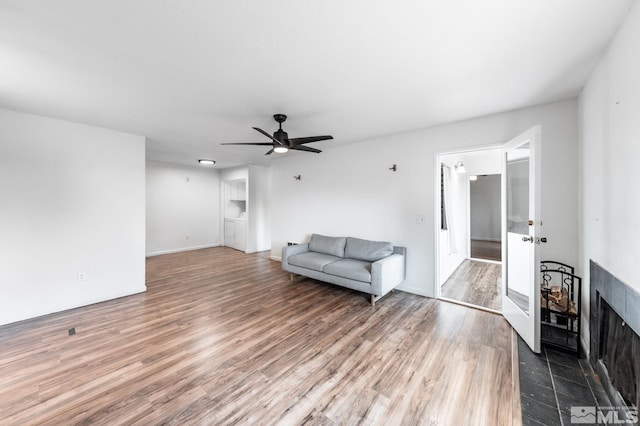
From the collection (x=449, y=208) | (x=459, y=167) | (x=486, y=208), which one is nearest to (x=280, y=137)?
(x=449, y=208)

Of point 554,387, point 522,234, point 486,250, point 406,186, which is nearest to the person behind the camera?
point 554,387

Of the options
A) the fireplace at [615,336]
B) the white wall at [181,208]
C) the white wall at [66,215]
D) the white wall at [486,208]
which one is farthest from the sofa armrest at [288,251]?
the white wall at [486,208]

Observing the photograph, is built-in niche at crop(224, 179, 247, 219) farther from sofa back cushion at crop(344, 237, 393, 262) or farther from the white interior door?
the white interior door

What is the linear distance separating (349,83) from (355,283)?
2517mm

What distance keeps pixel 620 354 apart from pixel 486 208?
764cm

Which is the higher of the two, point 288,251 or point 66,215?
point 66,215

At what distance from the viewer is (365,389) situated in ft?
5.84

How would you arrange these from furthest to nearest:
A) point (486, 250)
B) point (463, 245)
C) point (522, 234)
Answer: point (486, 250) → point (463, 245) → point (522, 234)

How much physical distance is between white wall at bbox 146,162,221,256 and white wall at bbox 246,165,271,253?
1.69m

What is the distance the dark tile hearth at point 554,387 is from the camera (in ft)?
5.17

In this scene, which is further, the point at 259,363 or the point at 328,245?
the point at 328,245

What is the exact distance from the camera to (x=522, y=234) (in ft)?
8.55

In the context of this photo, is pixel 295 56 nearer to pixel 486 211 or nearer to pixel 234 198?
pixel 234 198

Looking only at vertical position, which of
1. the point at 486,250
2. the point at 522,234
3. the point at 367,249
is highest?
the point at 522,234
